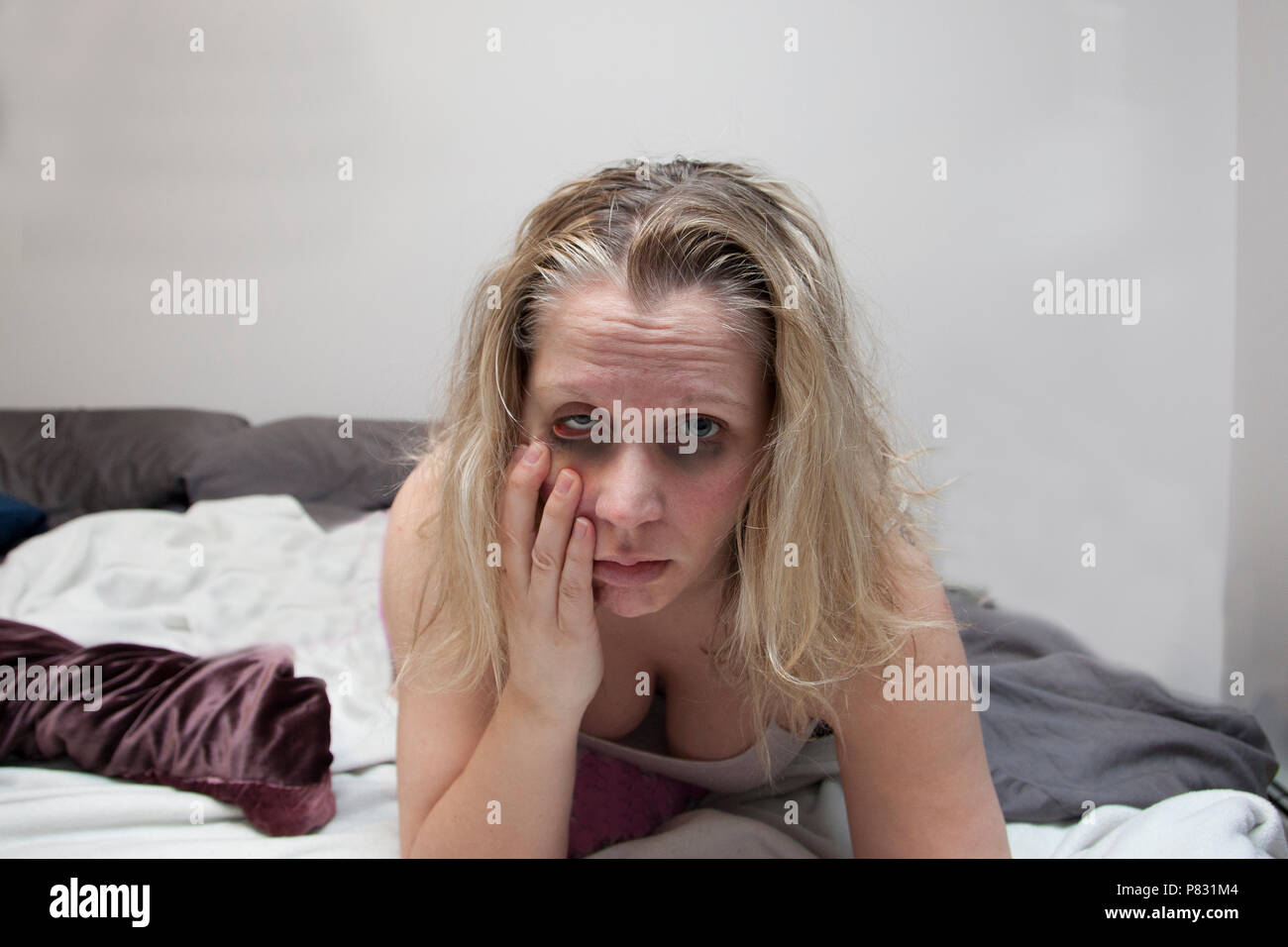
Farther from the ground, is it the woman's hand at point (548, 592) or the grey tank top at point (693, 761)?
the woman's hand at point (548, 592)

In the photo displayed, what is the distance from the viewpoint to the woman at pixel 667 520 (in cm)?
74

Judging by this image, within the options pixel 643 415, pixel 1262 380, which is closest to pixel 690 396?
pixel 643 415

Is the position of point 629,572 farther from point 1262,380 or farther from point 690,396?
point 1262,380

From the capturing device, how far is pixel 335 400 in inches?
74.1

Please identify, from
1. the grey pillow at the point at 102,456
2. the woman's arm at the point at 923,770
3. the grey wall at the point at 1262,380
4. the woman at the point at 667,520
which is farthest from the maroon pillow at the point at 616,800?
the grey pillow at the point at 102,456

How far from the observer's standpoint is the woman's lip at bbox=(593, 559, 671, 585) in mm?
763

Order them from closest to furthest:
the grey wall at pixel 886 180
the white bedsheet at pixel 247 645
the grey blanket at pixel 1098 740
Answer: the white bedsheet at pixel 247 645
the grey blanket at pixel 1098 740
the grey wall at pixel 886 180

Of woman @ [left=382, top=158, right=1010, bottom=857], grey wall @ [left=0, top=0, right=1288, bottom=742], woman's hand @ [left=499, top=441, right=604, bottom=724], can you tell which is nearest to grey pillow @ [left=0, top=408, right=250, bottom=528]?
grey wall @ [left=0, top=0, right=1288, bottom=742]

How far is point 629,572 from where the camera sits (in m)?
0.76

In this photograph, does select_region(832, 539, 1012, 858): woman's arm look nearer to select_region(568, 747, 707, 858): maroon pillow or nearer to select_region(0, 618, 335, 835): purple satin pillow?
select_region(568, 747, 707, 858): maroon pillow

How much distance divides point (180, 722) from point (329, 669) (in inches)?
9.9

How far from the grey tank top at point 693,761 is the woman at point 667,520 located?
0.11 feet

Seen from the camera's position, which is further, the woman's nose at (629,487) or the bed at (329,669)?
the bed at (329,669)

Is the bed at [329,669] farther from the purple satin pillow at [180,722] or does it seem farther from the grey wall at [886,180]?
the grey wall at [886,180]
